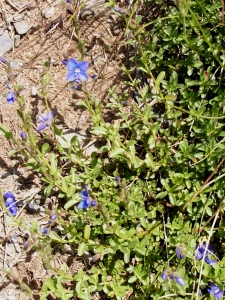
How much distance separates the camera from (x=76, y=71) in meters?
3.12

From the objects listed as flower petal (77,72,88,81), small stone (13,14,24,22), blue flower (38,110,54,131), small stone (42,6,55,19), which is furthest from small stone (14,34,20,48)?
flower petal (77,72,88,81)

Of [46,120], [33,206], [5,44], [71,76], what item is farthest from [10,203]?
[5,44]

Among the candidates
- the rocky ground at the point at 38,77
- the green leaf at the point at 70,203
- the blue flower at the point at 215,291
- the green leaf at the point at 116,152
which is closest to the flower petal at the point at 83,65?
the rocky ground at the point at 38,77

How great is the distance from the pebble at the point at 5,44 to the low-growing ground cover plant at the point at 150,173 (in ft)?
2.27

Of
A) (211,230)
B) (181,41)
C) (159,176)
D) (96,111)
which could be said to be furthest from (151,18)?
(211,230)

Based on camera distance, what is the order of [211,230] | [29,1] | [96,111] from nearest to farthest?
[211,230], [96,111], [29,1]

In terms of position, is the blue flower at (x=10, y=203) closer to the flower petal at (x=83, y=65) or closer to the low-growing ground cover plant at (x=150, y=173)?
the low-growing ground cover plant at (x=150, y=173)

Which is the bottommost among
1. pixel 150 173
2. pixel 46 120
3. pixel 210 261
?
pixel 210 261

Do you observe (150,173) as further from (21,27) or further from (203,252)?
(21,27)

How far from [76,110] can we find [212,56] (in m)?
1.09

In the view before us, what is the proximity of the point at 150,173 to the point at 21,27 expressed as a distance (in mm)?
1587

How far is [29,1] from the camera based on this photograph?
3.98 metres

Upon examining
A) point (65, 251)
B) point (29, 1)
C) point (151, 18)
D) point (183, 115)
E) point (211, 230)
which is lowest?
point (211, 230)

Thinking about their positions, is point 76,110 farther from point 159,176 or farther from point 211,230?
point 211,230
